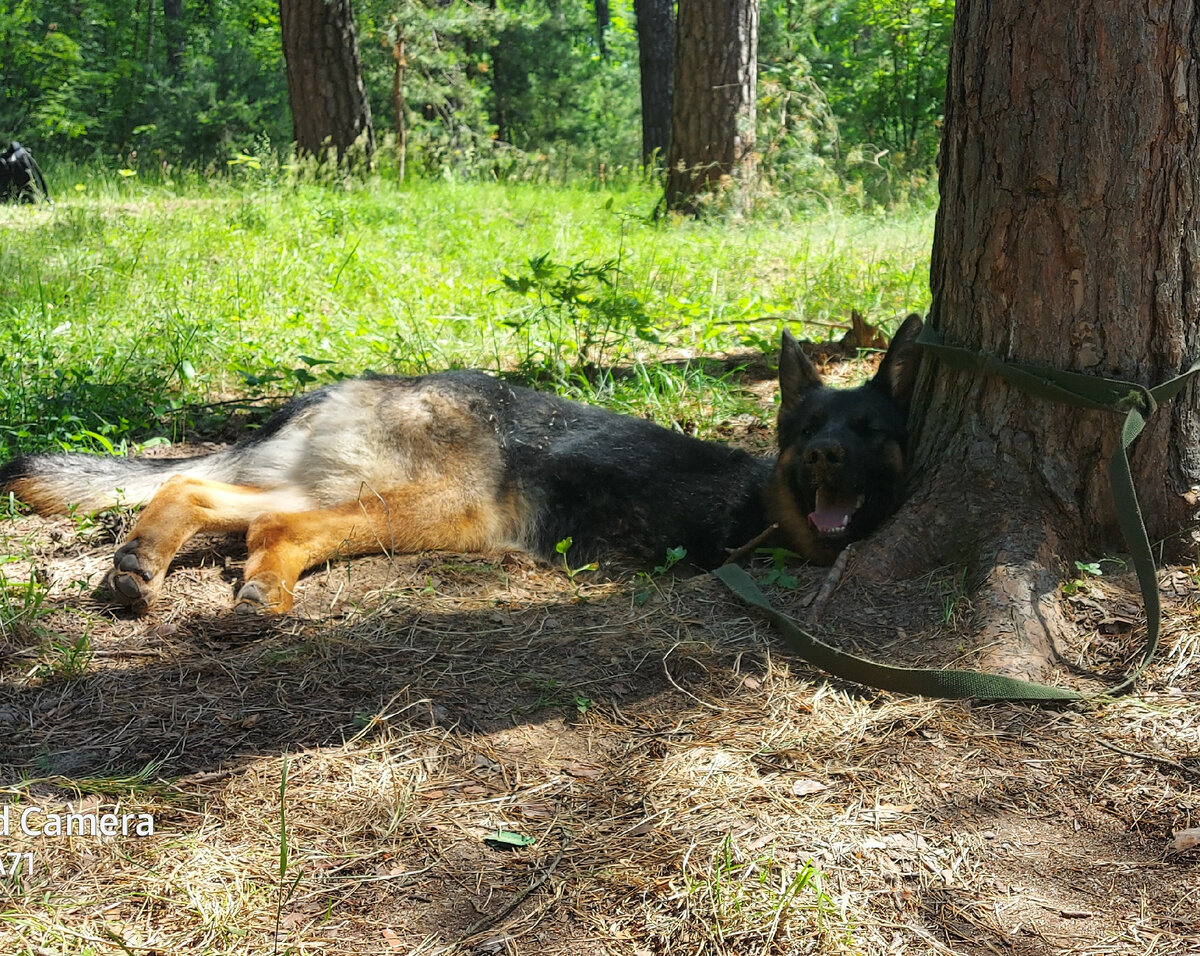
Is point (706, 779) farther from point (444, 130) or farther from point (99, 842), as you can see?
point (444, 130)

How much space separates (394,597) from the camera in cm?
412

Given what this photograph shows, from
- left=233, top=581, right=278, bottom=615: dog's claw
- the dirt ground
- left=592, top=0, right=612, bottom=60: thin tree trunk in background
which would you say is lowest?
the dirt ground

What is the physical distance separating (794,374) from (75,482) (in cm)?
358

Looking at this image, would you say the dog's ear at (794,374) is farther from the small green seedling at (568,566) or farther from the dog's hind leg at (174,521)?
the dog's hind leg at (174,521)

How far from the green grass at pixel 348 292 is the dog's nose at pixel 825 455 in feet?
5.80

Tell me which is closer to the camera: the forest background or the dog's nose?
the dog's nose

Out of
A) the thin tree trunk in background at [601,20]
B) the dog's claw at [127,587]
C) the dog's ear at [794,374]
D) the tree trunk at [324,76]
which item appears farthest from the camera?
the thin tree trunk in background at [601,20]

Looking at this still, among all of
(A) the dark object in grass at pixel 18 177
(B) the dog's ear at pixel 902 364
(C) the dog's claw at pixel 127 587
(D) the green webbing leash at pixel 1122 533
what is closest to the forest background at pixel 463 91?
(A) the dark object in grass at pixel 18 177

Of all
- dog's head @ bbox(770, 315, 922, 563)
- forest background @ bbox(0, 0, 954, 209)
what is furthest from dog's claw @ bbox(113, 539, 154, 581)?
forest background @ bbox(0, 0, 954, 209)

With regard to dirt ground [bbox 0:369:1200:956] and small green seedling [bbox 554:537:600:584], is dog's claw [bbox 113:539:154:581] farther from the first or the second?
small green seedling [bbox 554:537:600:584]

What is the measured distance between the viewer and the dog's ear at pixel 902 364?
4.54m

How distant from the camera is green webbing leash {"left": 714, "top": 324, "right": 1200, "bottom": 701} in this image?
3.15 metres

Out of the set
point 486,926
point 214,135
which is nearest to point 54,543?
point 486,926

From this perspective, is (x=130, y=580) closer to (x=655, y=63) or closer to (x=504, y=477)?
(x=504, y=477)
